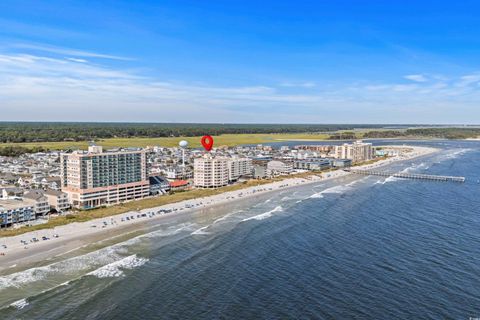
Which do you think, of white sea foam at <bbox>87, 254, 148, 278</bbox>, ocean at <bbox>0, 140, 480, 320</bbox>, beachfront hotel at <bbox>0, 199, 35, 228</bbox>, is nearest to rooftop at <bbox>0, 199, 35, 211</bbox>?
beachfront hotel at <bbox>0, 199, 35, 228</bbox>

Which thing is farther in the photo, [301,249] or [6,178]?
[6,178]

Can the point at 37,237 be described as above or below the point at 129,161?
below

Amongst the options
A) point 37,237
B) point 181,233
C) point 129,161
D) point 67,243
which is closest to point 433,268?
point 181,233

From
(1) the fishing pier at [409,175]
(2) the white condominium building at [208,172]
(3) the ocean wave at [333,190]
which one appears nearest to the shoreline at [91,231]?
(2) the white condominium building at [208,172]

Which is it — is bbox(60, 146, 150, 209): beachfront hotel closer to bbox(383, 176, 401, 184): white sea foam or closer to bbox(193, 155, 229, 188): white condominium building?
bbox(193, 155, 229, 188): white condominium building

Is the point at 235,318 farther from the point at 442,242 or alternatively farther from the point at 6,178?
the point at 6,178

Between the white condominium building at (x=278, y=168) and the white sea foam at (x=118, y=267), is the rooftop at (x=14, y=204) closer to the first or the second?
the white sea foam at (x=118, y=267)
